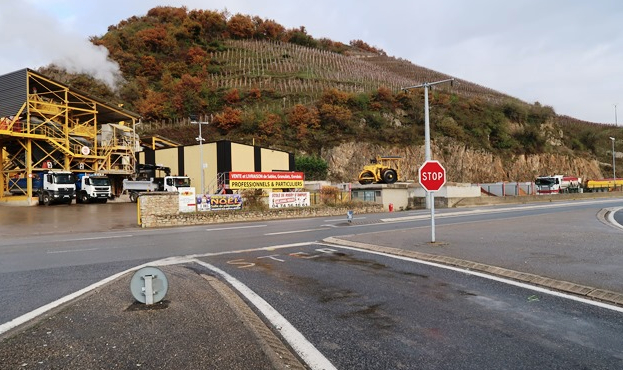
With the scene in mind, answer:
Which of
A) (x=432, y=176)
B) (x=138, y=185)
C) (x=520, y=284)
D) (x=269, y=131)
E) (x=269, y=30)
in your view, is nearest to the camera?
(x=520, y=284)

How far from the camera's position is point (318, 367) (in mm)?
3516

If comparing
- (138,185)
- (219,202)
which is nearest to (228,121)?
(138,185)

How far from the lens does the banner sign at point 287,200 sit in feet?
93.2

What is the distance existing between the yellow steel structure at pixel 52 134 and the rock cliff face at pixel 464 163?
88.7ft

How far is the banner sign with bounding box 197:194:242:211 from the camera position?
2514cm

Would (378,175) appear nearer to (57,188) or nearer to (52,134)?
(57,188)

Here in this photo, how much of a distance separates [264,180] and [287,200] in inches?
115

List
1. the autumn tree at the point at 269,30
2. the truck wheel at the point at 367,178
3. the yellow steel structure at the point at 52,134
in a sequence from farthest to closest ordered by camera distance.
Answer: the autumn tree at the point at 269,30
the truck wheel at the point at 367,178
the yellow steel structure at the point at 52,134

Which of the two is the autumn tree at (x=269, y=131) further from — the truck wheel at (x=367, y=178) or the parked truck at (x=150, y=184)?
the truck wheel at (x=367, y=178)

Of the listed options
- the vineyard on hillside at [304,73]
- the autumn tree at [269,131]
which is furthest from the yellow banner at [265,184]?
the vineyard on hillside at [304,73]

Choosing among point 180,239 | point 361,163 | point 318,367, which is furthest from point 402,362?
point 361,163

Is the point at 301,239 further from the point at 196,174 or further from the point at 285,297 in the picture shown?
the point at 196,174

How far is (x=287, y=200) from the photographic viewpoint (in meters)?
29.3

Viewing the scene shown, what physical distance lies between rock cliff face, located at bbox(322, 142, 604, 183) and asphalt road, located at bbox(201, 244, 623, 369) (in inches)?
1895
